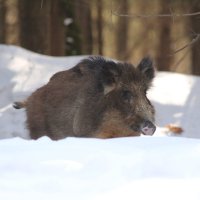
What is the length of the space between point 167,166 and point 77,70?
4.66m

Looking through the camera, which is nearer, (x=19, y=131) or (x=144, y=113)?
(x=144, y=113)

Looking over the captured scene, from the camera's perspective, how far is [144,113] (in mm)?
8234

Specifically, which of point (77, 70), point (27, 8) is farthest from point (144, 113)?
point (27, 8)

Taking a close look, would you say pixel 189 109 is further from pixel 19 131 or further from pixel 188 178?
pixel 188 178

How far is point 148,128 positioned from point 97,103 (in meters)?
1.00

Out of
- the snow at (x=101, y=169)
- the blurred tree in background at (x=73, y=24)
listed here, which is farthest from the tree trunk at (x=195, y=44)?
the snow at (x=101, y=169)

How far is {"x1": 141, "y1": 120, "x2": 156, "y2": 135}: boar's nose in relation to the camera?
7917 millimetres

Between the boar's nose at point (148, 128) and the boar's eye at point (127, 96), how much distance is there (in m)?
0.49

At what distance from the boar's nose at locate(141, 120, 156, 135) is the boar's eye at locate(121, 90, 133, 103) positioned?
0.49m

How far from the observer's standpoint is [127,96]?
8.52 m

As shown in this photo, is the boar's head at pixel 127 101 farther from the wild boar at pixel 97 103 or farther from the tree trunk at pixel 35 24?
the tree trunk at pixel 35 24

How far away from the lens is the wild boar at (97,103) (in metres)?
8.40

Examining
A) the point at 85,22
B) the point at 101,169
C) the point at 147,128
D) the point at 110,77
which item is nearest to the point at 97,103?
the point at 110,77

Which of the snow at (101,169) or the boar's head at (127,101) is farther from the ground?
the snow at (101,169)
